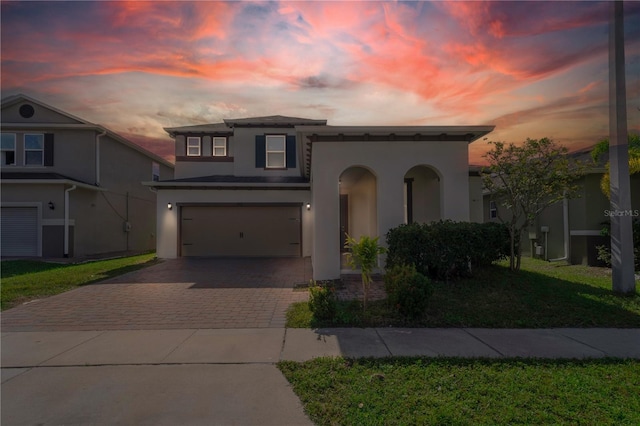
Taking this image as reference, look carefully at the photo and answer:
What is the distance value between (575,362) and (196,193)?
1417cm

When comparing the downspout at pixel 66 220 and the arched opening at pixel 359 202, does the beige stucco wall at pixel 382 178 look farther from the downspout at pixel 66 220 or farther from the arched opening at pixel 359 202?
the downspout at pixel 66 220

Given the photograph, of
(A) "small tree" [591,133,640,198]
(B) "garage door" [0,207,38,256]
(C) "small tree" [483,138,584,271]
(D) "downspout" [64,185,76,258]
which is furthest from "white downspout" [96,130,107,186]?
(A) "small tree" [591,133,640,198]

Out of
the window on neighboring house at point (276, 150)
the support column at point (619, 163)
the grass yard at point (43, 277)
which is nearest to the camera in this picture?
the support column at point (619, 163)

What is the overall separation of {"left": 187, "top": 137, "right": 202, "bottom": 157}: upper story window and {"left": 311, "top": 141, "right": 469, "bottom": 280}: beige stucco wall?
10.9 meters

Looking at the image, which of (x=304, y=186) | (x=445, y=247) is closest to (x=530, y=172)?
(x=445, y=247)

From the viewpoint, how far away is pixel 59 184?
14625 mm

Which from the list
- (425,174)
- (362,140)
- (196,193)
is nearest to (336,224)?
(362,140)

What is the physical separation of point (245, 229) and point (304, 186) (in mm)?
3347

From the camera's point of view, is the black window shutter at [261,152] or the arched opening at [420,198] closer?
the arched opening at [420,198]

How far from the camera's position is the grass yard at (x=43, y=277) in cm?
762

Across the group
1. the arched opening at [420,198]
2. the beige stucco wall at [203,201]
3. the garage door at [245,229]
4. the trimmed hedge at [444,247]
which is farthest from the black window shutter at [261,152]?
the trimmed hedge at [444,247]

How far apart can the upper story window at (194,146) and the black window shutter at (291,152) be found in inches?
Answer: 192

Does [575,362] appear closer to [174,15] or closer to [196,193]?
[174,15]

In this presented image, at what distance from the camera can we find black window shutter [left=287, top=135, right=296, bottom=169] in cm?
1673
